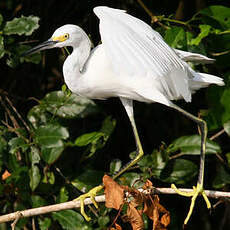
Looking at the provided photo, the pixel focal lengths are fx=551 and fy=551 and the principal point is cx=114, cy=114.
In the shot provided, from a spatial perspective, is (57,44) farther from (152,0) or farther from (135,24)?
(152,0)

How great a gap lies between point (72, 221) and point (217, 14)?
1.03 metres

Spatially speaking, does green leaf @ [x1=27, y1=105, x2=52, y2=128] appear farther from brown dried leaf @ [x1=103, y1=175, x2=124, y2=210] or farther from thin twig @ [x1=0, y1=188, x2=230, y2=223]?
brown dried leaf @ [x1=103, y1=175, x2=124, y2=210]

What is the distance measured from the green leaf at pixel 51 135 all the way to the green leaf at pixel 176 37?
1.82ft

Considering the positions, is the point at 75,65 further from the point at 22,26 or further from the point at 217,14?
the point at 217,14

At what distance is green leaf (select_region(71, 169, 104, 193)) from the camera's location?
2207 mm

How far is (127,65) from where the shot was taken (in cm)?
169

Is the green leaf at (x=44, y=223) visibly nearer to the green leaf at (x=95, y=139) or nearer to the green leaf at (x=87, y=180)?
the green leaf at (x=87, y=180)

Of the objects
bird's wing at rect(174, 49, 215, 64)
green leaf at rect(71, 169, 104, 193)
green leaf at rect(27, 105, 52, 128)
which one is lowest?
green leaf at rect(71, 169, 104, 193)

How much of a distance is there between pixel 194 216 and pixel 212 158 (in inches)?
26.6

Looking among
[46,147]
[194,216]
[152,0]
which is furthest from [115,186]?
[194,216]

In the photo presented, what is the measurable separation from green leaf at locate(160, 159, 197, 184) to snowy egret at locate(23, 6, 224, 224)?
142 millimetres

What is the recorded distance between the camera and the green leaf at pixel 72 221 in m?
2.07

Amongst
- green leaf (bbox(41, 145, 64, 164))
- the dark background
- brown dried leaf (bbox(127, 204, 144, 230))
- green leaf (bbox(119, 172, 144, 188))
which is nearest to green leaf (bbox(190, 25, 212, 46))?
the dark background

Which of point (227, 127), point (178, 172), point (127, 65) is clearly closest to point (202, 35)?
point (227, 127)
